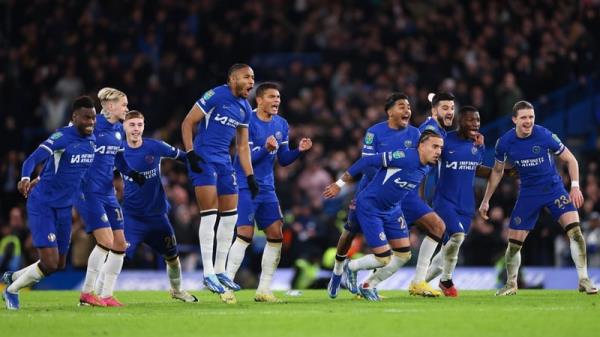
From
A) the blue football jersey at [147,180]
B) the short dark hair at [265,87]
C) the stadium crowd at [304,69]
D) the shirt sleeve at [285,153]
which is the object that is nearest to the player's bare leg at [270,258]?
the shirt sleeve at [285,153]

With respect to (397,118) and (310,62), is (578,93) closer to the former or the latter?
(310,62)

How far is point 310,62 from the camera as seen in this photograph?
95.6 feet

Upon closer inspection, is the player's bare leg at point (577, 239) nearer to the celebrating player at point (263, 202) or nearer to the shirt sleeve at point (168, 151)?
the celebrating player at point (263, 202)

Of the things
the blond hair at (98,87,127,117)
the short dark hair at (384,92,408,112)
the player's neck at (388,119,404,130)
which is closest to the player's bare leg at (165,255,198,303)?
the blond hair at (98,87,127,117)

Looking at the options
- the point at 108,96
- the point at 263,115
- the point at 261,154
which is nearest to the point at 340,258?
the point at 261,154

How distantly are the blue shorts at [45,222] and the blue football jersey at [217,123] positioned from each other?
5.62 ft

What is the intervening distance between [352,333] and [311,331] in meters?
0.46

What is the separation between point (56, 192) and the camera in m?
14.1

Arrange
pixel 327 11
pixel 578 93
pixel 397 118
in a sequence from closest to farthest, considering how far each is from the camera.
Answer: pixel 397 118
pixel 578 93
pixel 327 11

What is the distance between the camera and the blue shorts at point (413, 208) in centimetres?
1603

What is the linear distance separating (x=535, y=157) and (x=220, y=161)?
4.43 metres

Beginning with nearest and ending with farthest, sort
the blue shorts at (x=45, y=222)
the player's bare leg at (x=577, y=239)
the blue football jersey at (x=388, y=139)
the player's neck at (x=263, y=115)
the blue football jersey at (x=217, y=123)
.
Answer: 1. the blue shorts at (x=45, y=222)
2. the blue football jersey at (x=217, y=123)
3. the player's neck at (x=263, y=115)
4. the blue football jersey at (x=388, y=139)
5. the player's bare leg at (x=577, y=239)

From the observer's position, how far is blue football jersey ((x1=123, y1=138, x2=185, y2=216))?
15172mm

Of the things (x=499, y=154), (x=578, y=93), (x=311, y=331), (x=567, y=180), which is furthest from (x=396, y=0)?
(x=311, y=331)
